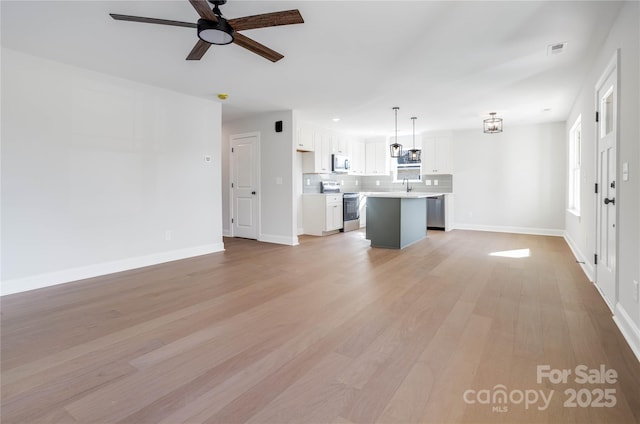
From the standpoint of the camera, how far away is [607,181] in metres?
2.87

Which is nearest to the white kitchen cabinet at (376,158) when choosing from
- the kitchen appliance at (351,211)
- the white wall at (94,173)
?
the kitchen appliance at (351,211)

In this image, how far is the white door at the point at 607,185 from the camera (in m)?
2.63

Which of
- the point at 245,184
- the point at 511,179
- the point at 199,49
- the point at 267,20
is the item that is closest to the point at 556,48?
the point at 267,20

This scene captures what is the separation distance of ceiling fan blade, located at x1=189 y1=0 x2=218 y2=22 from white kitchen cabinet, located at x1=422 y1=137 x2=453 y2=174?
6774 mm

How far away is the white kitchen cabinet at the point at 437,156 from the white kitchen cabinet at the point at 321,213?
2.58 m

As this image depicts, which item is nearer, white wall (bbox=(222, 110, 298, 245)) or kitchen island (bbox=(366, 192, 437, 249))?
kitchen island (bbox=(366, 192, 437, 249))

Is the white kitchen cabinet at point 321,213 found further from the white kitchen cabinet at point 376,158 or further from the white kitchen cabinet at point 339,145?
the white kitchen cabinet at point 376,158

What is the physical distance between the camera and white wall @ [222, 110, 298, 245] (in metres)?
5.81

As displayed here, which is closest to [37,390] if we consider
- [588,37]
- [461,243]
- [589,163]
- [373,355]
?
[373,355]

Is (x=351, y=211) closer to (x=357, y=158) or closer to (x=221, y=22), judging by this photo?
(x=357, y=158)

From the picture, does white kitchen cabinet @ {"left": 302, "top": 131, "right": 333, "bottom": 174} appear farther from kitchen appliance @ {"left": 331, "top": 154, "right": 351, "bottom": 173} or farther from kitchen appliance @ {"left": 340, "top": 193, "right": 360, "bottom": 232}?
kitchen appliance @ {"left": 340, "top": 193, "right": 360, "bottom": 232}

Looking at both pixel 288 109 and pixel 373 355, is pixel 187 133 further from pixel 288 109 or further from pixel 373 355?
pixel 373 355

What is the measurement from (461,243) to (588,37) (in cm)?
363

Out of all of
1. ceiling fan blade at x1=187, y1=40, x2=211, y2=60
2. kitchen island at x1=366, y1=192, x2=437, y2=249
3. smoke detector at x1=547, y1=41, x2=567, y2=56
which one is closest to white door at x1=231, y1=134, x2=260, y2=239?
kitchen island at x1=366, y1=192, x2=437, y2=249
